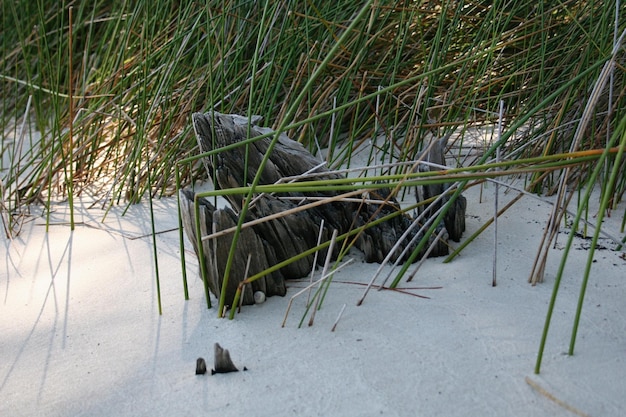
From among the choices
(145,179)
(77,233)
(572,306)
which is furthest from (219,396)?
(145,179)

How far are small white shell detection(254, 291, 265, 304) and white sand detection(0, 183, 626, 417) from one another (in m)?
0.01

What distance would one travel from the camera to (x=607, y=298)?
122cm

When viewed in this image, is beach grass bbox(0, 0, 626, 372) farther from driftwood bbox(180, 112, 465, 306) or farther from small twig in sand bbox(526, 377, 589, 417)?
small twig in sand bbox(526, 377, 589, 417)

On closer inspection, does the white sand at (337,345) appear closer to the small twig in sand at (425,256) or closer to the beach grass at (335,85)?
the small twig in sand at (425,256)

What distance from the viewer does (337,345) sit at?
3.78ft

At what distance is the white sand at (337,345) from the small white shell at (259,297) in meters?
0.01

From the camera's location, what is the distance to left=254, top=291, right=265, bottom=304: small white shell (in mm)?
1309

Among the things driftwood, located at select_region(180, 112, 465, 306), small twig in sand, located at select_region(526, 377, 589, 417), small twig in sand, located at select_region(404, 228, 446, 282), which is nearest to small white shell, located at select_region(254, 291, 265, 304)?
driftwood, located at select_region(180, 112, 465, 306)

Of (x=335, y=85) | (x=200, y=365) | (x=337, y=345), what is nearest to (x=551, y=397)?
(x=337, y=345)

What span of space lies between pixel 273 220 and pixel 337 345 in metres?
0.31

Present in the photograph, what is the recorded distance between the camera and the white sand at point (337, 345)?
1.02m

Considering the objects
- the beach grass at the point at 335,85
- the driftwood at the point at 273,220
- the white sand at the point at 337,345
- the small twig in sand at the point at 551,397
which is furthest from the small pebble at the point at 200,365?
the beach grass at the point at 335,85

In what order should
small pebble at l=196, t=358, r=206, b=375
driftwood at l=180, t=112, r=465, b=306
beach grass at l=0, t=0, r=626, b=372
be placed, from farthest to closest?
1. beach grass at l=0, t=0, r=626, b=372
2. driftwood at l=180, t=112, r=465, b=306
3. small pebble at l=196, t=358, r=206, b=375

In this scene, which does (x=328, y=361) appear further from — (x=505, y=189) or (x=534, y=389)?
(x=505, y=189)
